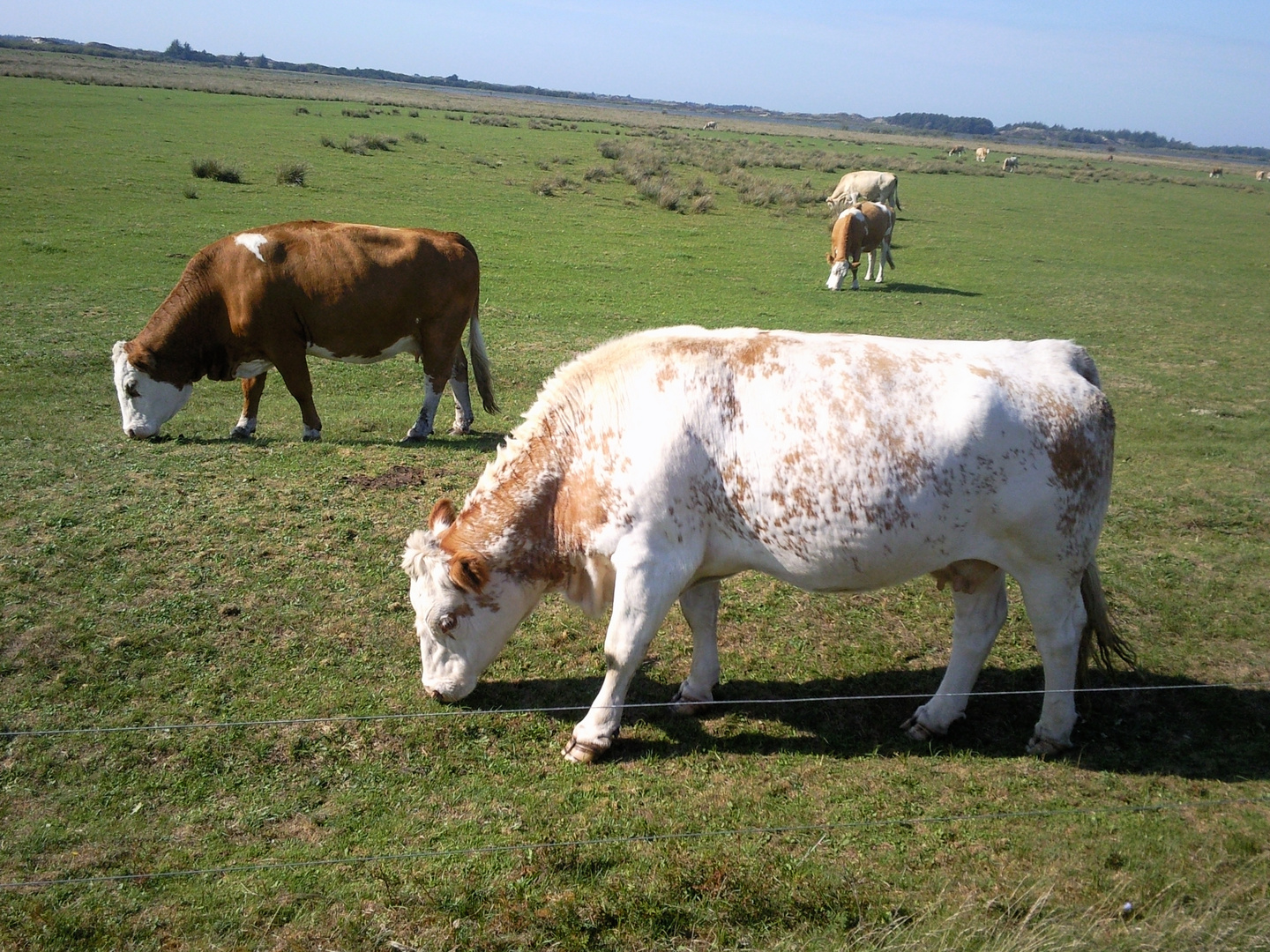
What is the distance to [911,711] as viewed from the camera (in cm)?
558

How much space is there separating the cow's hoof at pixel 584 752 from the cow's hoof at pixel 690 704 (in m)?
0.66

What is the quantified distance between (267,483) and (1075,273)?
71.4ft

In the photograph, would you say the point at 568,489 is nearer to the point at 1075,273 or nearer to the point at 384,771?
the point at 384,771

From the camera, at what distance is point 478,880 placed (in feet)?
13.0

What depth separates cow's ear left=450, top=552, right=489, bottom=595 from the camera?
488 cm

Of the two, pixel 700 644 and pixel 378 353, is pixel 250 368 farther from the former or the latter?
pixel 700 644

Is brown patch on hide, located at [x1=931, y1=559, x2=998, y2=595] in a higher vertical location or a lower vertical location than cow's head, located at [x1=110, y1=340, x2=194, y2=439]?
higher

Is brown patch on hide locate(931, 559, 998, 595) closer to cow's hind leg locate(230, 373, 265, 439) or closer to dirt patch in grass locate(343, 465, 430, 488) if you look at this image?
dirt patch in grass locate(343, 465, 430, 488)

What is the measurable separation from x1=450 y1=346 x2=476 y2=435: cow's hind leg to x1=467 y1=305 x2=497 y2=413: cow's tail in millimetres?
158

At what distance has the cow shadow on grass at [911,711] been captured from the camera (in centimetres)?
506

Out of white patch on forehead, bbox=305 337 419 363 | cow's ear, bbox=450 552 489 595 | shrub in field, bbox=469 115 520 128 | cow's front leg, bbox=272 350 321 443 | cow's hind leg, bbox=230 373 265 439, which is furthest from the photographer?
shrub in field, bbox=469 115 520 128

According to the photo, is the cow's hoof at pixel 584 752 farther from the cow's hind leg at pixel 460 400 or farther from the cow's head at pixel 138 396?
the cow's head at pixel 138 396

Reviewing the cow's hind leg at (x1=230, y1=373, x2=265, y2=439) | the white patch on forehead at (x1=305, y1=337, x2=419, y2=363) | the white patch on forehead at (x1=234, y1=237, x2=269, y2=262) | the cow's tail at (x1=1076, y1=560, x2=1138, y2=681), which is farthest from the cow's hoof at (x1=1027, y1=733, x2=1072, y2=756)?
the white patch on forehead at (x1=234, y1=237, x2=269, y2=262)

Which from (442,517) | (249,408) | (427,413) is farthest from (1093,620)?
(249,408)
